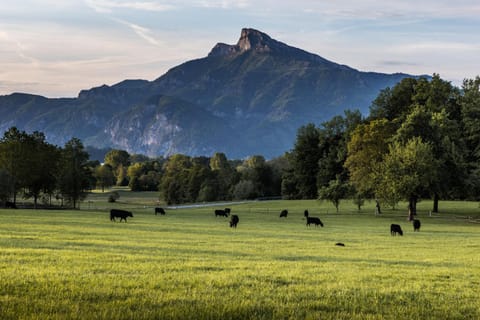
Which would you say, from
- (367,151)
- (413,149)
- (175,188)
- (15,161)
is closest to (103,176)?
(175,188)

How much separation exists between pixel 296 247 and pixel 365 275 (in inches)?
459

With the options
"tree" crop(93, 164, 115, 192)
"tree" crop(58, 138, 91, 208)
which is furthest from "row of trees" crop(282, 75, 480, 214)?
"tree" crop(93, 164, 115, 192)

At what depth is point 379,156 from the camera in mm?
71938

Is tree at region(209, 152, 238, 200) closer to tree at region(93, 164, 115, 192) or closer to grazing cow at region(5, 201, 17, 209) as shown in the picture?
tree at region(93, 164, 115, 192)

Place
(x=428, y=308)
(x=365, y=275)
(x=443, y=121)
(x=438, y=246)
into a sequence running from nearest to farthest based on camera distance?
(x=428, y=308)
(x=365, y=275)
(x=438, y=246)
(x=443, y=121)

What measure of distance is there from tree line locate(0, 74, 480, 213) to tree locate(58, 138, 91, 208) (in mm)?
153

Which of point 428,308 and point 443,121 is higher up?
point 443,121

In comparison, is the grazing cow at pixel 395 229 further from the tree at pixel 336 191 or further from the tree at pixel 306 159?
the tree at pixel 306 159

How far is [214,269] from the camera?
16281mm

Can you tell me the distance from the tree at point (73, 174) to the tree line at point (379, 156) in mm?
153

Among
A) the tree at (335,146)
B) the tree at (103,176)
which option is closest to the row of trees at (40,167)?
the tree at (335,146)

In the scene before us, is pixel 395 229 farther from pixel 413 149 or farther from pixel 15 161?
pixel 15 161

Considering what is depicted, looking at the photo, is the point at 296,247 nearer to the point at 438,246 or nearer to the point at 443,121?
the point at 438,246

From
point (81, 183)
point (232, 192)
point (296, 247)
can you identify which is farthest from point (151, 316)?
point (232, 192)
